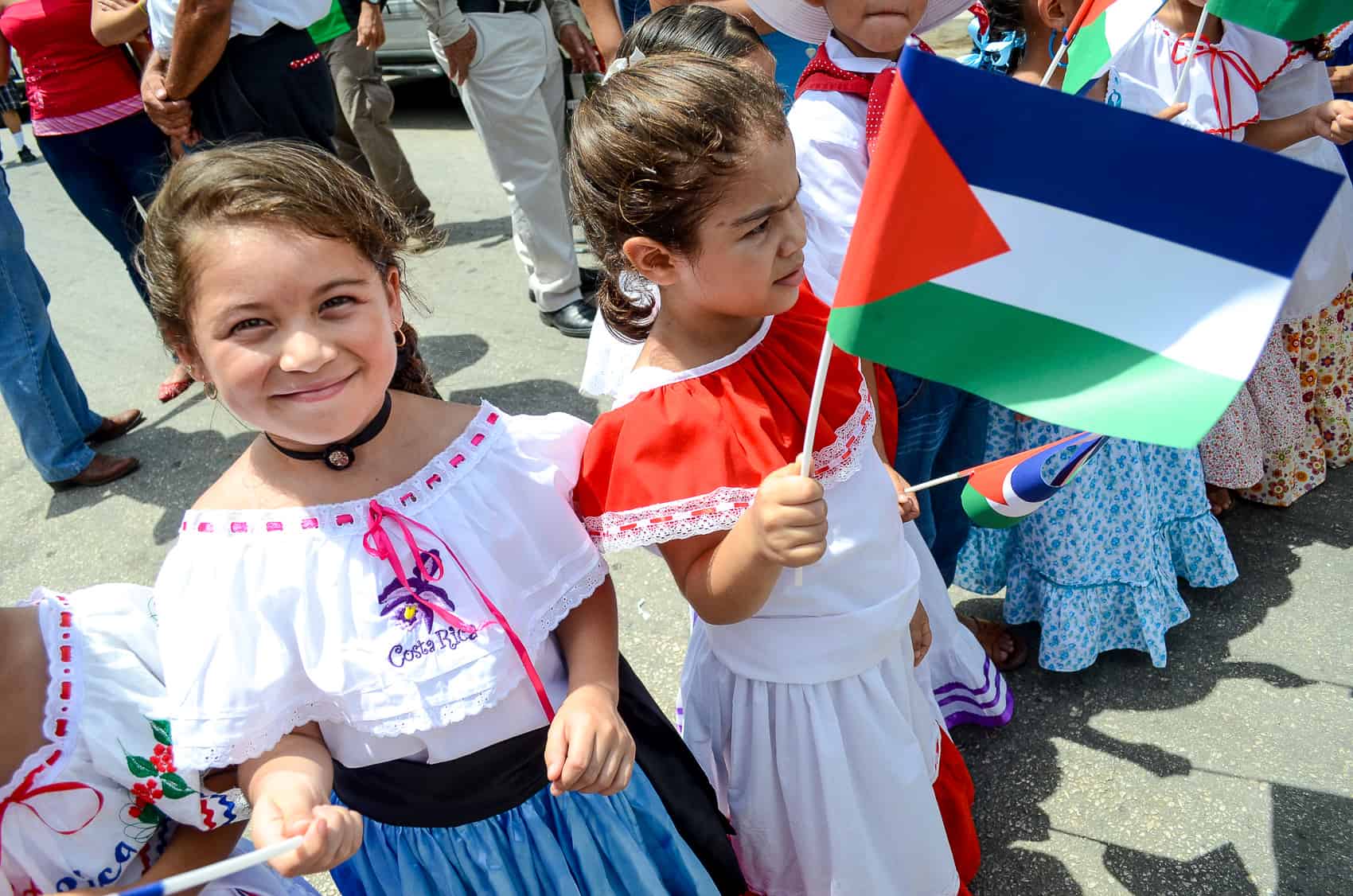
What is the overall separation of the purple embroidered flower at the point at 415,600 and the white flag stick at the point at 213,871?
272 mm

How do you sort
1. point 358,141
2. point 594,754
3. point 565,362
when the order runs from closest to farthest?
1. point 594,754
2. point 565,362
3. point 358,141

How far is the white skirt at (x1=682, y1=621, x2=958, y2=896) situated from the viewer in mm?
1472

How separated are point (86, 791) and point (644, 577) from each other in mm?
1780

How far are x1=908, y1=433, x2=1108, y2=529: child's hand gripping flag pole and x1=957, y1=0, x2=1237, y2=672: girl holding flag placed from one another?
0.58m

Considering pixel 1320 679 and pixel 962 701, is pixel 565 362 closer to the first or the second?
pixel 962 701

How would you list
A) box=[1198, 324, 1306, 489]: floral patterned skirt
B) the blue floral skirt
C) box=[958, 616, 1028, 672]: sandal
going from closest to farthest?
the blue floral skirt < box=[958, 616, 1028, 672]: sandal < box=[1198, 324, 1306, 489]: floral patterned skirt

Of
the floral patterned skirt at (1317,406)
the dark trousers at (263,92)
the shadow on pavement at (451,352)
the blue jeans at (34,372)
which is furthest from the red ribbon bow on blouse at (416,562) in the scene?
the shadow on pavement at (451,352)

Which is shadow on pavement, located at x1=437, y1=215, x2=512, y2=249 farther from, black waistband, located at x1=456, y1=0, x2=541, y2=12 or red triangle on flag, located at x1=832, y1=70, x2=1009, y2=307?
red triangle on flag, located at x1=832, y1=70, x2=1009, y2=307

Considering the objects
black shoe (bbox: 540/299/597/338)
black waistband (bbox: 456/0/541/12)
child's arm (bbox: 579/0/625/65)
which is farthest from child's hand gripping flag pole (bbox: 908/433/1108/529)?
black waistband (bbox: 456/0/541/12)

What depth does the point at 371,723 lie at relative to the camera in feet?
3.85

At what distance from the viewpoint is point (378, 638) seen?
117 centimetres

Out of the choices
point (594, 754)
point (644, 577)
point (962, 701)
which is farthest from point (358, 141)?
point (594, 754)

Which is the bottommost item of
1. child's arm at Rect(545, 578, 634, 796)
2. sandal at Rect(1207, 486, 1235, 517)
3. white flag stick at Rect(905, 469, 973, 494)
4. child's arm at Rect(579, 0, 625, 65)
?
sandal at Rect(1207, 486, 1235, 517)

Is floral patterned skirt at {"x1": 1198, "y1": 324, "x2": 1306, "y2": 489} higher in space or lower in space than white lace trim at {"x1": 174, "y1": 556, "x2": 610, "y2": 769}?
lower
